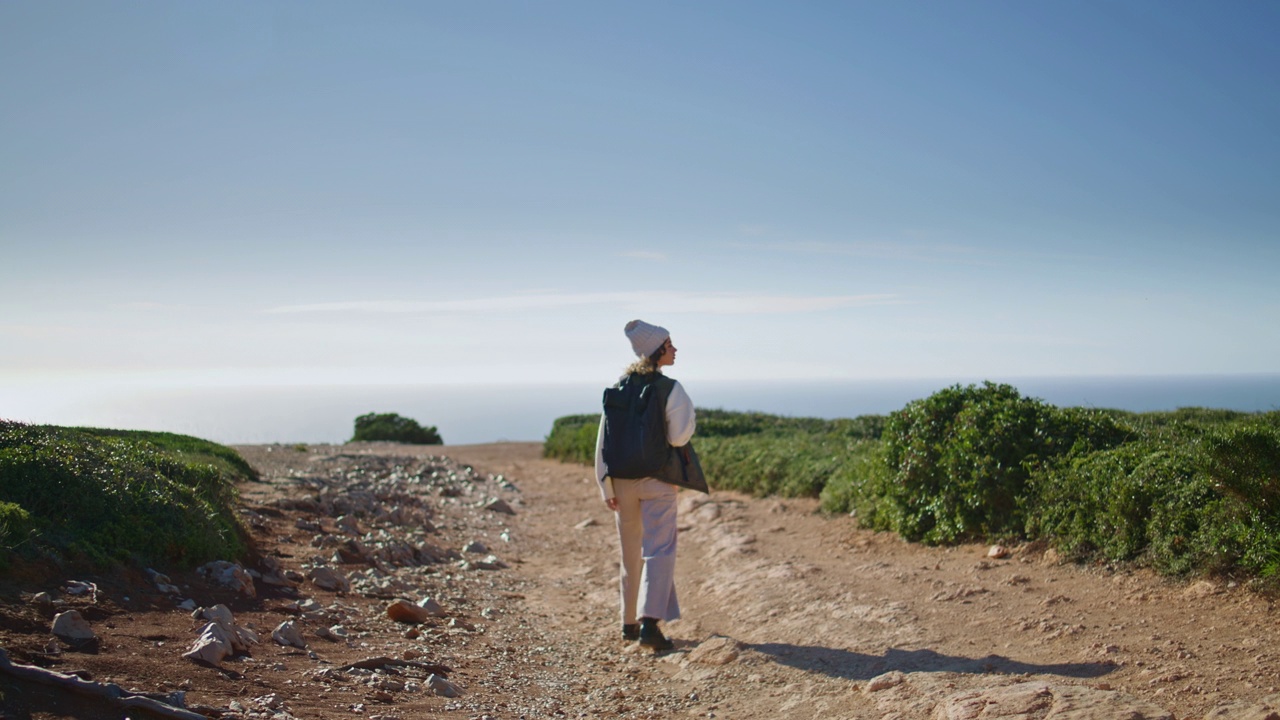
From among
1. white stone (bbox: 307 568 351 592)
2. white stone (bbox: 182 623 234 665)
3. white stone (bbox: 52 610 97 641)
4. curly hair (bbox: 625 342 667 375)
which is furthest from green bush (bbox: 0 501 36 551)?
curly hair (bbox: 625 342 667 375)

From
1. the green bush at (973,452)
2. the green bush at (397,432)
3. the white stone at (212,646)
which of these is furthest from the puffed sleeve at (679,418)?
the green bush at (397,432)

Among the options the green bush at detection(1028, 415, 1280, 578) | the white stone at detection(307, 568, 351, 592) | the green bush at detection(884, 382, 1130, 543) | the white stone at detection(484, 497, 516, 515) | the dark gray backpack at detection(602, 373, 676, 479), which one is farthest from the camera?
the white stone at detection(484, 497, 516, 515)

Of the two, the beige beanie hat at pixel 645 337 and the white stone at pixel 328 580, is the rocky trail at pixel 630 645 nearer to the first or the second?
the white stone at pixel 328 580

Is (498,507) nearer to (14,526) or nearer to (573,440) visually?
(573,440)

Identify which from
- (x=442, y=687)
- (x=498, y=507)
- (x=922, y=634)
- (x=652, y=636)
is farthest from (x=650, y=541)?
(x=498, y=507)

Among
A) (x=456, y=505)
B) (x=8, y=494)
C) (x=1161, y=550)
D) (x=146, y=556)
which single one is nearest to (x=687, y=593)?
(x=1161, y=550)

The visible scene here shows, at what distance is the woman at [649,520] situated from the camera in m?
6.55

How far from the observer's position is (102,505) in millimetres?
6230

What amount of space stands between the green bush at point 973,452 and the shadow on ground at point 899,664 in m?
2.94

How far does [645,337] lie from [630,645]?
242 centimetres

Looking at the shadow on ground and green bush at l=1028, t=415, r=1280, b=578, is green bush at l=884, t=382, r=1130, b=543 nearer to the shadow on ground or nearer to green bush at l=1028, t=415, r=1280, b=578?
green bush at l=1028, t=415, r=1280, b=578

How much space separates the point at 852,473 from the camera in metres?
11.2

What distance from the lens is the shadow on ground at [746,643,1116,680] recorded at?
5234 mm

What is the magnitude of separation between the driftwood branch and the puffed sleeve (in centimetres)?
357
